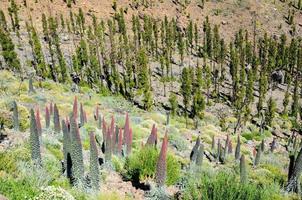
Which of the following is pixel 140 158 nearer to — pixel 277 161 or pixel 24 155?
pixel 24 155

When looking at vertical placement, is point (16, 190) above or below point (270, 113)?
above

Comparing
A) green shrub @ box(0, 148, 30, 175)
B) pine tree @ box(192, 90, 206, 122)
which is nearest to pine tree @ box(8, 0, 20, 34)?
pine tree @ box(192, 90, 206, 122)

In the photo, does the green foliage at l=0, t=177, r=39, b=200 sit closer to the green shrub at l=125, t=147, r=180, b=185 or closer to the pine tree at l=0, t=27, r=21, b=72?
the green shrub at l=125, t=147, r=180, b=185

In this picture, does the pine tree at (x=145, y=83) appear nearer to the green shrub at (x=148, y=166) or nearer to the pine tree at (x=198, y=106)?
the pine tree at (x=198, y=106)

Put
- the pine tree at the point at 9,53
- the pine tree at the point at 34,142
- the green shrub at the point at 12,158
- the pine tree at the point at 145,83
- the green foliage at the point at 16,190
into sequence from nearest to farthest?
1. the green foliage at the point at 16,190
2. the green shrub at the point at 12,158
3. the pine tree at the point at 34,142
4. the pine tree at the point at 9,53
5. the pine tree at the point at 145,83

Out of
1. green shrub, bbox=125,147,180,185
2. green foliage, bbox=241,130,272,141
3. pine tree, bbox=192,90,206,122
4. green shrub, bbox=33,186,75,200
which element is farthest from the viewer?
pine tree, bbox=192,90,206,122

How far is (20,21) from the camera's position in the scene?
7775 cm

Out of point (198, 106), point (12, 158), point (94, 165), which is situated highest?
point (12, 158)

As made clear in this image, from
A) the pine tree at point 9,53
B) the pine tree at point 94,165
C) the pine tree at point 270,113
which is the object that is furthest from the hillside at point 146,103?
the pine tree at point 270,113

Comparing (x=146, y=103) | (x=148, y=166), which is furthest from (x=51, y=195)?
(x=146, y=103)

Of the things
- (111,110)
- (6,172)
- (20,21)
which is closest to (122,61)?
(20,21)

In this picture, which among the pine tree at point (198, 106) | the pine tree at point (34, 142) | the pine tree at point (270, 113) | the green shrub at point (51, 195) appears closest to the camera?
the green shrub at point (51, 195)

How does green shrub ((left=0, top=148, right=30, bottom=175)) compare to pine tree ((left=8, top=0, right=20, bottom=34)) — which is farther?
pine tree ((left=8, top=0, right=20, bottom=34))

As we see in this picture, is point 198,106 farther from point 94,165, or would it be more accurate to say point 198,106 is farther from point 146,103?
point 94,165
